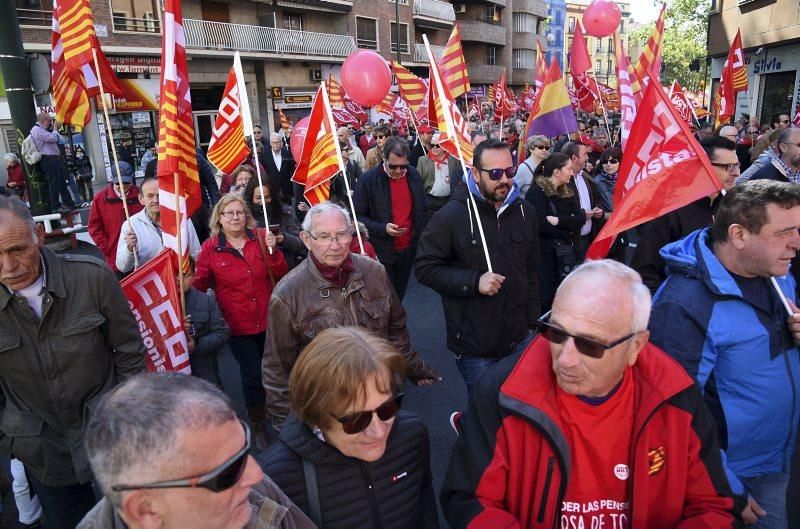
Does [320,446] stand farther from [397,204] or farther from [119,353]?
[397,204]

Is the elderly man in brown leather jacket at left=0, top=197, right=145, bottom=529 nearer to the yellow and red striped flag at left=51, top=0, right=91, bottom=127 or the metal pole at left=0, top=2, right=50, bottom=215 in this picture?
the yellow and red striped flag at left=51, top=0, right=91, bottom=127

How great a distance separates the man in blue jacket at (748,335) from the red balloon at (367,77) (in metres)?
9.06

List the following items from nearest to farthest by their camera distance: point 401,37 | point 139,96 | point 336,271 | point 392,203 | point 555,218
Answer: point 336,271
point 555,218
point 392,203
point 139,96
point 401,37

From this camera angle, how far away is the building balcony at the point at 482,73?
150ft

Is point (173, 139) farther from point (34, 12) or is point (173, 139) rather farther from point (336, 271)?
point (34, 12)

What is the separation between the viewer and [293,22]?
29906 millimetres

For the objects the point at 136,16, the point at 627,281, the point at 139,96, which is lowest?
the point at 627,281

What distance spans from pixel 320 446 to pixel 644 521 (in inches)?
38.2

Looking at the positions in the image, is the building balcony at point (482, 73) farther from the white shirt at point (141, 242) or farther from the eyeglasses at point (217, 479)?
the eyeglasses at point (217, 479)

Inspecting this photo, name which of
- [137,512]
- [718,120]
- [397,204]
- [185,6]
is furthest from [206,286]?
[185,6]

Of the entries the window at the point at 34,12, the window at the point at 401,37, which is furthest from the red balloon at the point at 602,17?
the window at the point at 401,37

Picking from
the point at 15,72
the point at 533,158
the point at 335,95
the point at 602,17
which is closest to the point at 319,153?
the point at 533,158

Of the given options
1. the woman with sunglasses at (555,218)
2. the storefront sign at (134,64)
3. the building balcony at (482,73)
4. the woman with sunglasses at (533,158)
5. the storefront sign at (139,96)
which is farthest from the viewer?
the building balcony at (482,73)

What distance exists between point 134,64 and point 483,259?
23.5 meters
